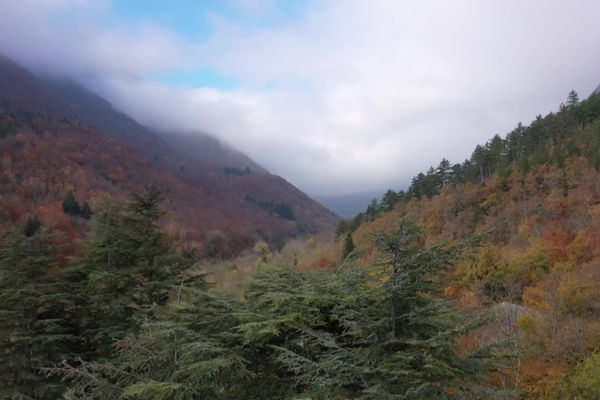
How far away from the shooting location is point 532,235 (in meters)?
38.9

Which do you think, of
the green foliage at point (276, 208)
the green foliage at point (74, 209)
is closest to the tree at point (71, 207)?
the green foliage at point (74, 209)

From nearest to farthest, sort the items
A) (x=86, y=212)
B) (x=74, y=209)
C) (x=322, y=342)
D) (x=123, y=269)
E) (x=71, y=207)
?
(x=322, y=342)
(x=123, y=269)
(x=71, y=207)
(x=74, y=209)
(x=86, y=212)

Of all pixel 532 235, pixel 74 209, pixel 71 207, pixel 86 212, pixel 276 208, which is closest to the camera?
pixel 532 235

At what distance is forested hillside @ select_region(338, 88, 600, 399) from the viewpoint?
15734 mm

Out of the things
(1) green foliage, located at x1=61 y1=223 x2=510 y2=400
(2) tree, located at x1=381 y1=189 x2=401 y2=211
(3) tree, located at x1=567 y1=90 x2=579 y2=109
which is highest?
(3) tree, located at x1=567 y1=90 x2=579 y2=109

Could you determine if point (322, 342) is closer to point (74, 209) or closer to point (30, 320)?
point (30, 320)

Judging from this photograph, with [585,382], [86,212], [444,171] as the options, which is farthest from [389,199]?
[585,382]

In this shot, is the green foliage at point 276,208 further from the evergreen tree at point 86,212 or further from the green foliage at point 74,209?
the green foliage at point 74,209

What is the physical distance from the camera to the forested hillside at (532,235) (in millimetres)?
15734

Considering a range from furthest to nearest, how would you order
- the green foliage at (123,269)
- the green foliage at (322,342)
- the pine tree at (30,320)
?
the green foliage at (123,269)
the pine tree at (30,320)
the green foliage at (322,342)

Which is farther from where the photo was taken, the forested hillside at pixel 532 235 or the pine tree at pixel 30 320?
the forested hillside at pixel 532 235

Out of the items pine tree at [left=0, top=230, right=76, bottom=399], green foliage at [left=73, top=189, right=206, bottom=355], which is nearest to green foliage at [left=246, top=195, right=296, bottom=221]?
green foliage at [left=73, top=189, right=206, bottom=355]

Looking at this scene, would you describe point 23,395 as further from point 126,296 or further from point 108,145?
point 108,145

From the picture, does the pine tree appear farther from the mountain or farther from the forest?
the mountain
